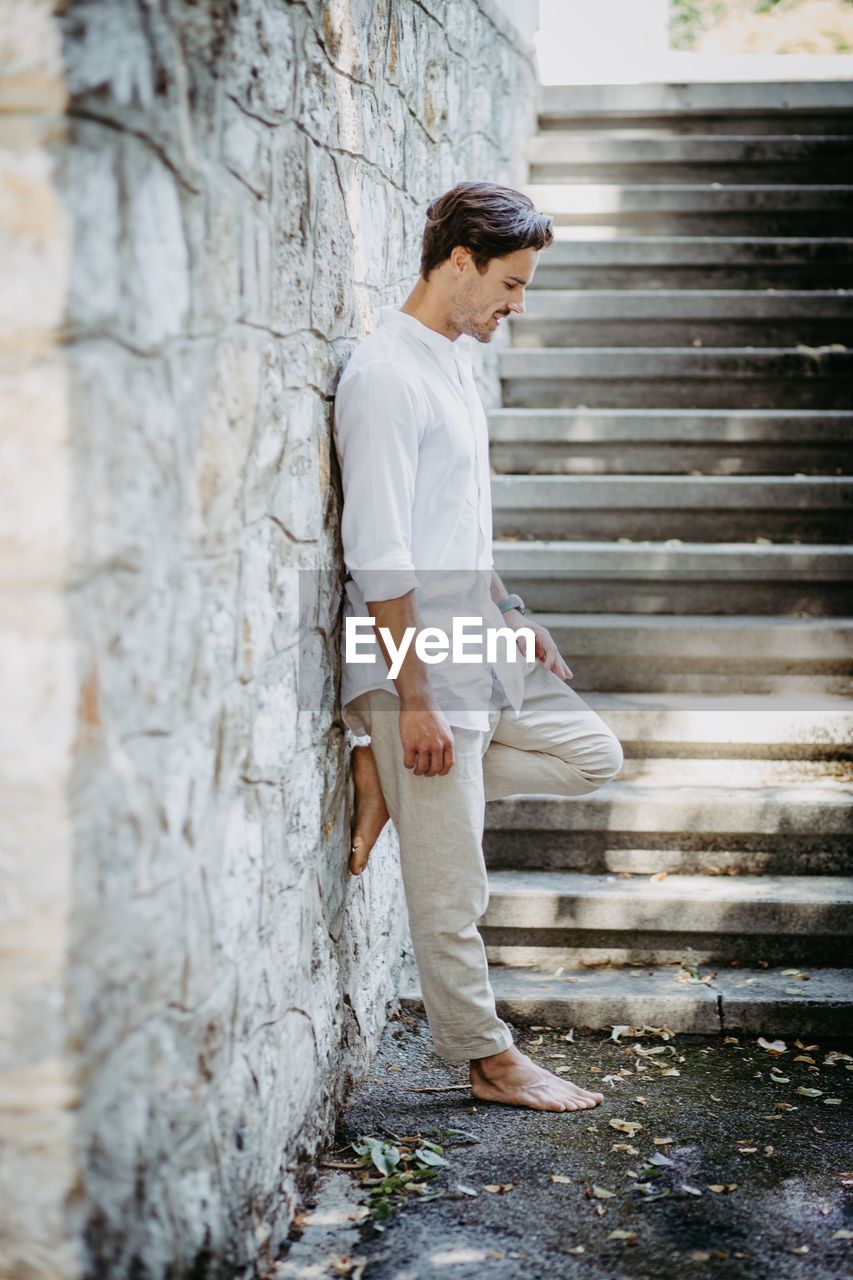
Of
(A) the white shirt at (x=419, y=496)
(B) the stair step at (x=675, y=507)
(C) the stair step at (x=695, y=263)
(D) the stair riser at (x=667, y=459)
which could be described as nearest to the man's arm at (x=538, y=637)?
(A) the white shirt at (x=419, y=496)

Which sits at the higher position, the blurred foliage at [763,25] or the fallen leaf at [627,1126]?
the blurred foliage at [763,25]

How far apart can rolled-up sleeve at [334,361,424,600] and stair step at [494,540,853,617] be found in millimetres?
2091

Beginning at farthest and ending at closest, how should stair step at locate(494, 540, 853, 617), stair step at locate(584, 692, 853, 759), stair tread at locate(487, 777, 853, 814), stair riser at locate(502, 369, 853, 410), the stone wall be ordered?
stair riser at locate(502, 369, 853, 410), stair step at locate(494, 540, 853, 617), stair step at locate(584, 692, 853, 759), stair tread at locate(487, 777, 853, 814), the stone wall

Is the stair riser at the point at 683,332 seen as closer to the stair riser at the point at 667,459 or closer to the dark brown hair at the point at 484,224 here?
the stair riser at the point at 667,459

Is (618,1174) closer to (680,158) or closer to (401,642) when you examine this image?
(401,642)

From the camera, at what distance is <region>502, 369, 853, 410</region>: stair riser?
17.2 ft

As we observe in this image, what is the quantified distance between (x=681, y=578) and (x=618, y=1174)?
8.04 feet

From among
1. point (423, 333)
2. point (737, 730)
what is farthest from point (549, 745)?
point (737, 730)

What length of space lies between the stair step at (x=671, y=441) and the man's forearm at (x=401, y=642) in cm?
263

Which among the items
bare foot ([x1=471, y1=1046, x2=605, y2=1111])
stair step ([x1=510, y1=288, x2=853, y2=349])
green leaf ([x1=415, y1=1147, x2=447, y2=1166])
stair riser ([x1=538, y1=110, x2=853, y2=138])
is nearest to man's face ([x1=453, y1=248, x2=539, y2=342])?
bare foot ([x1=471, y1=1046, x2=605, y2=1111])

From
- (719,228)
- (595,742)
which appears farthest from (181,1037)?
(719,228)

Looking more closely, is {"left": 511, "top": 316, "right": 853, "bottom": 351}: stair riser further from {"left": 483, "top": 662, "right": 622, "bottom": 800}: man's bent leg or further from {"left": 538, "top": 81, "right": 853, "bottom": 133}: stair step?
{"left": 483, "top": 662, "right": 622, "bottom": 800}: man's bent leg

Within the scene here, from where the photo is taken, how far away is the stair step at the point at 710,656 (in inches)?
171

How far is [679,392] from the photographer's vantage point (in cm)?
529
